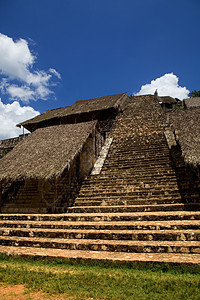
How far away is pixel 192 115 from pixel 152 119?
5.14m

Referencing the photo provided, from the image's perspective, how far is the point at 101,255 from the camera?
396 centimetres

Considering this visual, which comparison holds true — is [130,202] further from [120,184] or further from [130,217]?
[120,184]

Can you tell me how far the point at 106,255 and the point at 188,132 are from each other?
20.2ft

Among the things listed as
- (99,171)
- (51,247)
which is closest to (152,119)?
(99,171)

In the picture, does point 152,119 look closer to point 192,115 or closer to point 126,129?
point 126,129

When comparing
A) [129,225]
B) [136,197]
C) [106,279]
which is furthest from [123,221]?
[106,279]

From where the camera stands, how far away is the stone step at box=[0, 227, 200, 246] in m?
4.20

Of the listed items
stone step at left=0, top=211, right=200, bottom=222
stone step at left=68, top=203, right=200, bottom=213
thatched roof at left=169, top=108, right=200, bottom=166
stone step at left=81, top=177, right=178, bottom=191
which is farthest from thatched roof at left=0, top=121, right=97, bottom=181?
thatched roof at left=169, top=108, right=200, bottom=166

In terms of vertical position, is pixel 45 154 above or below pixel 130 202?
above

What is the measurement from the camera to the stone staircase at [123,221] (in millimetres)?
4047

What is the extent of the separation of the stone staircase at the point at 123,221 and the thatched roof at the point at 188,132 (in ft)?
3.99

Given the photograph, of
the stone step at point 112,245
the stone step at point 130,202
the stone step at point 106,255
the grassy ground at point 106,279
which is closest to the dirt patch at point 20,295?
the grassy ground at point 106,279

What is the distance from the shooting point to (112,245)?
166 inches

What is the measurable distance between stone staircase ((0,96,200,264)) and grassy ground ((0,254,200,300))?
19cm
